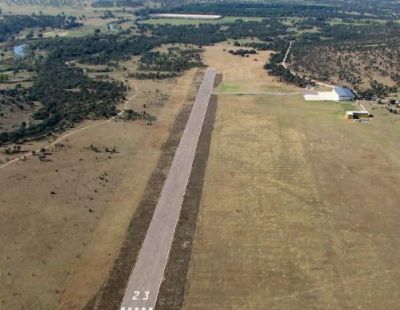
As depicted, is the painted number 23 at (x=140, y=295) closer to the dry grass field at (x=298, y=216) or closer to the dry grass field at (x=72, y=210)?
the dry grass field at (x=298, y=216)

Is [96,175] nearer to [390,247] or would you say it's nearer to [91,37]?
[390,247]

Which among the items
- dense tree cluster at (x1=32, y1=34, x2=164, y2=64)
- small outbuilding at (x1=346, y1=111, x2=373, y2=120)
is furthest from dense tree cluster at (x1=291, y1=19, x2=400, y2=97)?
dense tree cluster at (x1=32, y1=34, x2=164, y2=64)

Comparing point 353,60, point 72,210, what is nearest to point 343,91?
point 353,60

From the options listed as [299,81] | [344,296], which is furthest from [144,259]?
[299,81]

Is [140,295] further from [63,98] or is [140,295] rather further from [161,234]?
[63,98]

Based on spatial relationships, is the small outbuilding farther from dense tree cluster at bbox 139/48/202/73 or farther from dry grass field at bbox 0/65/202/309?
dense tree cluster at bbox 139/48/202/73

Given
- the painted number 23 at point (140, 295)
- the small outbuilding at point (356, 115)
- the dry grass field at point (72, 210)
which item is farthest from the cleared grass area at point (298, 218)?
the dry grass field at point (72, 210)

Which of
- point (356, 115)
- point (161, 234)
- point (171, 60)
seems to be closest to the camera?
point (161, 234)

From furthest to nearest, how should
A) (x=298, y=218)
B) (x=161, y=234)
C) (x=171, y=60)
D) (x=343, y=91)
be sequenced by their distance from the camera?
(x=171, y=60) < (x=343, y=91) < (x=298, y=218) < (x=161, y=234)
